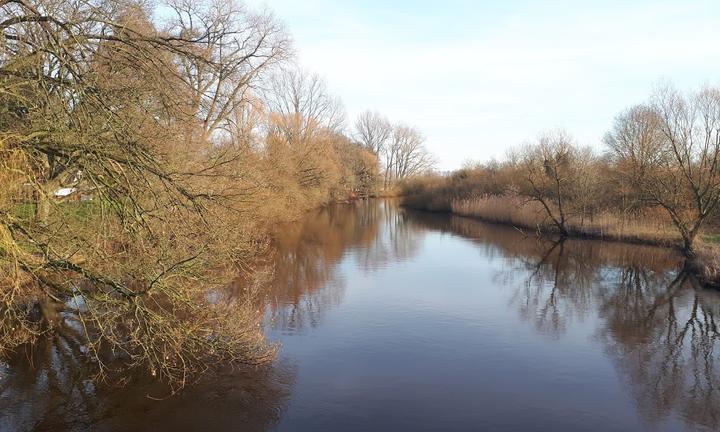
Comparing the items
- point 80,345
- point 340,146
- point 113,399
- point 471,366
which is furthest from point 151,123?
point 340,146

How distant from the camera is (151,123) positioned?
23.9 feet

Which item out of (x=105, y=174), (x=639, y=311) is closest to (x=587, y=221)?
(x=639, y=311)

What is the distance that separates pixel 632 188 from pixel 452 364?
1836 cm

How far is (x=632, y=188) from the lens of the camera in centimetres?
2347

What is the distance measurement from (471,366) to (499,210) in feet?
83.1

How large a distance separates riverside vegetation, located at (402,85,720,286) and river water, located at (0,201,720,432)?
414 centimetres

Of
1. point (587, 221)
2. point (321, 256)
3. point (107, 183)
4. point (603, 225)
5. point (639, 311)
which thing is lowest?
point (639, 311)

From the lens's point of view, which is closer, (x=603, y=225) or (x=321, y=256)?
(x=321, y=256)

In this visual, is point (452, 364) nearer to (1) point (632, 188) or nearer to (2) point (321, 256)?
(2) point (321, 256)

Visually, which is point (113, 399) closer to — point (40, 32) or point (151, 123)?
point (151, 123)

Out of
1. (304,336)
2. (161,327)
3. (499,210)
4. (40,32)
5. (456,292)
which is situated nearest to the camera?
(40,32)

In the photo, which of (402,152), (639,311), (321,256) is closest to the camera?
(639,311)

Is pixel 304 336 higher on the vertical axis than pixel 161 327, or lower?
lower

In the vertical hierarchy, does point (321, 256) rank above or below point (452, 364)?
above
